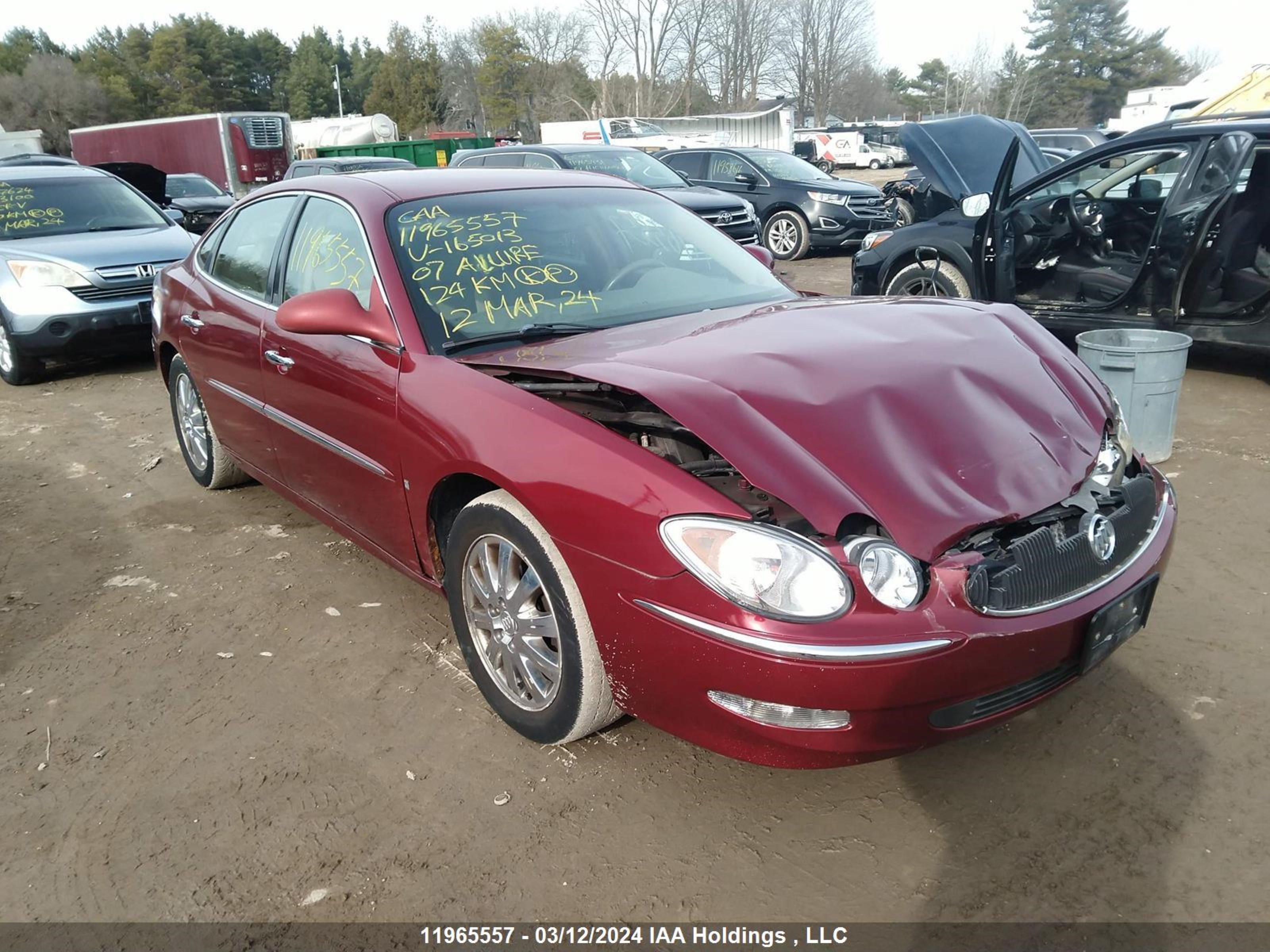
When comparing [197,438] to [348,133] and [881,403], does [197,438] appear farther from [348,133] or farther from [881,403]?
[348,133]

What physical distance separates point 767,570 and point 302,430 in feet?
7.11

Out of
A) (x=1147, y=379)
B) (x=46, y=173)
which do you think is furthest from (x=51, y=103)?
(x=1147, y=379)

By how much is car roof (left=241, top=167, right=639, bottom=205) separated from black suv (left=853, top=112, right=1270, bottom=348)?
3522 mm

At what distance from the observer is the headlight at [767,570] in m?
2.04

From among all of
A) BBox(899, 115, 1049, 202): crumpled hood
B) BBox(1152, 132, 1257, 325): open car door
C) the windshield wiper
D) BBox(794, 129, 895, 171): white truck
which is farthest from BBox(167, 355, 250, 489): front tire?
BBox(794, 129, 895, 171): white truck

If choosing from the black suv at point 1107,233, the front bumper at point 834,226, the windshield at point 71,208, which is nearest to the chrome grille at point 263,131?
the front bumper at point 834,226

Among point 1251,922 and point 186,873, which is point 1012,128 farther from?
point 186,873

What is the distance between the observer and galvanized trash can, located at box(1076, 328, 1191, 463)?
179 inches

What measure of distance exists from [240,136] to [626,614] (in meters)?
31.7

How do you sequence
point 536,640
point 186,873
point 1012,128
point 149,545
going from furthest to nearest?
point 1012,128 → point 149,545 → point 536,640 → point 186,873

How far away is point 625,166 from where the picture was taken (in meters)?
12.3

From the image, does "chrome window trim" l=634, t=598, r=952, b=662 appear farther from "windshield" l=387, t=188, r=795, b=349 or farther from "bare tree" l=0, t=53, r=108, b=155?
"bare tree" l=0, t=53, r=108, b=155

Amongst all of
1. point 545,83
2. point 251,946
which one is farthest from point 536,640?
point 545,83

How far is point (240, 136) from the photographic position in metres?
29.3
